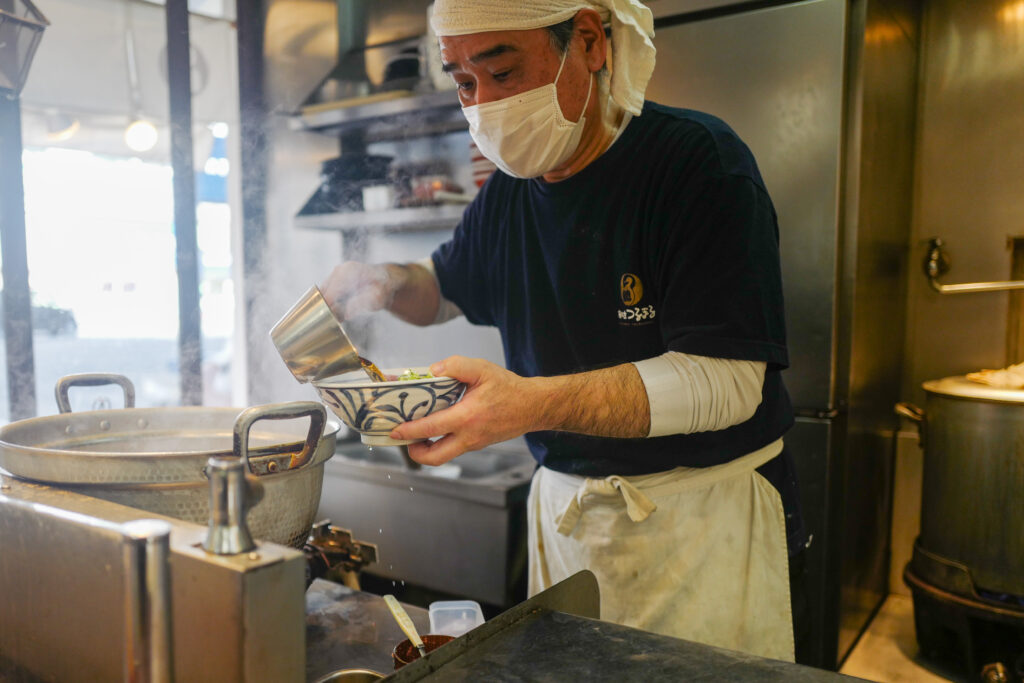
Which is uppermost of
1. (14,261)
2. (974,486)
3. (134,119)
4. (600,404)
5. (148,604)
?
(134,119)

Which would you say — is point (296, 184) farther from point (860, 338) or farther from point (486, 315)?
point (860, 338)

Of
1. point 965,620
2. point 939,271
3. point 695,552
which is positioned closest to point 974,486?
point 965,620

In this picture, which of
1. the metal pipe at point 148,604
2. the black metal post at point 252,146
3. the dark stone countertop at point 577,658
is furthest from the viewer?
the black metal post at point 252,146

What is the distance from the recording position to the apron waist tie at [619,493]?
144cm

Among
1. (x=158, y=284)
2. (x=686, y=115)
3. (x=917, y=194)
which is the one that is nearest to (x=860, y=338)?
(x=917, y=194)

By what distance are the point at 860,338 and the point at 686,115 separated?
1306 mm

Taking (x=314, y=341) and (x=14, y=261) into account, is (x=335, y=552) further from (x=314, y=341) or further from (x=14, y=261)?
(x=14, y=261)

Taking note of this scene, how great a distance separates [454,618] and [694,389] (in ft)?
1.79

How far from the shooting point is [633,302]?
1423 mm

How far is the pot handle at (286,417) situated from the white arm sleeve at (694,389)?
518mm

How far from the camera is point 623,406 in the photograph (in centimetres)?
118

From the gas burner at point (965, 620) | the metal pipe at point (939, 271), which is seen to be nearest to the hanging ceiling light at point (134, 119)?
the metal pipe at point (939, 271)

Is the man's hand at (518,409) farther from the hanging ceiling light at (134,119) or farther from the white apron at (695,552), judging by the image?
the hanging ceiling light at (134,119)

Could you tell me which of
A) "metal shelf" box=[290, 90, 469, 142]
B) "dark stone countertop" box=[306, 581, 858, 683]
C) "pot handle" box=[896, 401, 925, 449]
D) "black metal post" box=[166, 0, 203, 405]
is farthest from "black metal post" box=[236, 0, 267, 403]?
"dark stone countertop" box=[306, 581, 858, 683]
